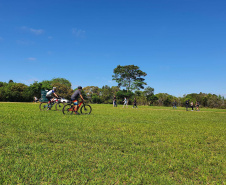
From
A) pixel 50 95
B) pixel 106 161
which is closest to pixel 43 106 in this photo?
pixel 50 95

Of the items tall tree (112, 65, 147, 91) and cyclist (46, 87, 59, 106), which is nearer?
cyclist (46, 87, 59, 106)

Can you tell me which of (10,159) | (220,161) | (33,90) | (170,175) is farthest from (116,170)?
(33,90)

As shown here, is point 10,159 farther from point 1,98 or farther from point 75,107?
point 1,98

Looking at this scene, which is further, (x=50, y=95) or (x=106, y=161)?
(x=50, y=95)

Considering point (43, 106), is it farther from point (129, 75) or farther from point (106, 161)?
point (129, 75)

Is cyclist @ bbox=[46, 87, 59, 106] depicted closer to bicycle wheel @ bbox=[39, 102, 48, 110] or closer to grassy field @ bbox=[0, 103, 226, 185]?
bicycle wheel @ bbox=[39, 102, 48, 110]

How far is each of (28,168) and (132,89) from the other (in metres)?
57.9

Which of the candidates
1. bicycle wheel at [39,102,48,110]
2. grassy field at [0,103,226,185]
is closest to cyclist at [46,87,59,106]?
bicycle wheel at [39,102,48,110]

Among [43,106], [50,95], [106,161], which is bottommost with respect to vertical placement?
[106,161]

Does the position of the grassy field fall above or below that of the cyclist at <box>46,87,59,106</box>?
below

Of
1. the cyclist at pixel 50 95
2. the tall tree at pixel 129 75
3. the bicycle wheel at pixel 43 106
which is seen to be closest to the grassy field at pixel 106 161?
the cyclist at pixel 50 95

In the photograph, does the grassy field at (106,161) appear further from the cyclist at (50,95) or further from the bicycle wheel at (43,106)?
the bicycle wheel at (43,106)

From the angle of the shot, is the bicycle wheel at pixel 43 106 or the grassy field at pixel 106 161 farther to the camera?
the bicycle wheel at pixel 43 106

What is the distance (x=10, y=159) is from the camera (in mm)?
3594
